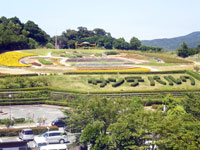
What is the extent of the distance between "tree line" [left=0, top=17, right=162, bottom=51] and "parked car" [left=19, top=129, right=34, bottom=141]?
54319 mm

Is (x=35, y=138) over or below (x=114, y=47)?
below

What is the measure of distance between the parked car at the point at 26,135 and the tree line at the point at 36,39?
54319mm

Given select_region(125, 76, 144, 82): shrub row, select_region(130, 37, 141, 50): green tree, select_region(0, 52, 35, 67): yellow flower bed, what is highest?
select_region(130, 37, 141, 50): green tree

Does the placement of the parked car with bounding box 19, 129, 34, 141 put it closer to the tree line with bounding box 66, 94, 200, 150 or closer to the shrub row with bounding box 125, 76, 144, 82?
the tree line with bounding box 66, 94, 200, 150

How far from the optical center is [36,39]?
114 meters

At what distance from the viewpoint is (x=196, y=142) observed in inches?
877

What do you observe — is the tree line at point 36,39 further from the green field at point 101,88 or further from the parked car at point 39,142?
the parked car at point 39,142

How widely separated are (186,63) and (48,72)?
1309 inches

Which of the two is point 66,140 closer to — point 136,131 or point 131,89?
point 136,131

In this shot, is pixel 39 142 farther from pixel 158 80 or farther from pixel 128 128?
pixel 158 80

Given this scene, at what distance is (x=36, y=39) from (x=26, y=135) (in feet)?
281

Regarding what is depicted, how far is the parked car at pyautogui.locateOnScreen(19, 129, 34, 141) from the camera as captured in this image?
32.2 m

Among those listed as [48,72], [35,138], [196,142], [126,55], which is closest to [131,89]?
[48,72]

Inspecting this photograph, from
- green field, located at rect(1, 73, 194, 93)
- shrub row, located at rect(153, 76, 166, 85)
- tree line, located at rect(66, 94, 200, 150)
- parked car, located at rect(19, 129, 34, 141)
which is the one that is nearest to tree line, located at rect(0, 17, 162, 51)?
green field, located at rect(1, 73, 194, 93)
